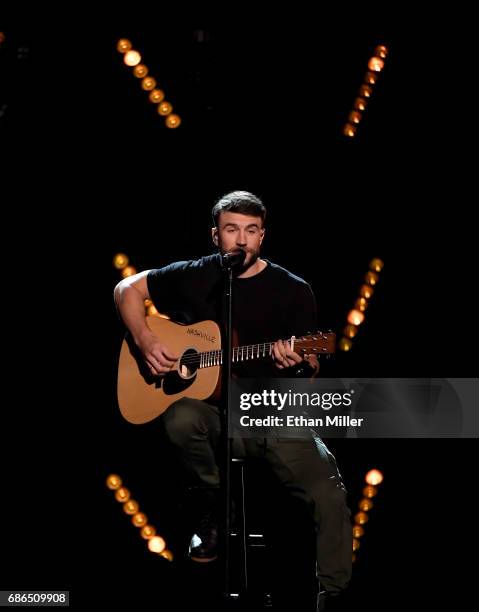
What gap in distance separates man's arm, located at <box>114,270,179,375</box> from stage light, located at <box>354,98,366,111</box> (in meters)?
1.48

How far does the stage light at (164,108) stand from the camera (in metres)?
4.23

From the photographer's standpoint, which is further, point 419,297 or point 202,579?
point 419,297

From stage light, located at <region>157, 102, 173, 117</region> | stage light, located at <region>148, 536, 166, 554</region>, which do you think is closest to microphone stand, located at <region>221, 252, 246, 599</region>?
stage light, located at <region>148, 536, 166, 554</region>

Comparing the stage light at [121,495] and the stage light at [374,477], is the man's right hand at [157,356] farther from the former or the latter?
the stage light at [374,477]

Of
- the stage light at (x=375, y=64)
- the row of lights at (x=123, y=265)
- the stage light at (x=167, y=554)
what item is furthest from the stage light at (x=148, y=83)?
the stage light at (x=167, y=554)

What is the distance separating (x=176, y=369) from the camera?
3555 mm

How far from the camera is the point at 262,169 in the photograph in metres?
4.25

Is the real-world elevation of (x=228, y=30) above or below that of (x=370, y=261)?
above

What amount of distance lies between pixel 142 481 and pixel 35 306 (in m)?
1.10

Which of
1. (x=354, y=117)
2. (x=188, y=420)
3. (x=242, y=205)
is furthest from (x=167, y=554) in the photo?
(x=354, y=117)

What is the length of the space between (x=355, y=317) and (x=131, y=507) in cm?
157

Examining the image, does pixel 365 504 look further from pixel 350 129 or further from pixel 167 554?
pixel 350 129

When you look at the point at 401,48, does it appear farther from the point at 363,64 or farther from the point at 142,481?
the point at 142,481

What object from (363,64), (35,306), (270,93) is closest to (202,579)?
(35,306)
